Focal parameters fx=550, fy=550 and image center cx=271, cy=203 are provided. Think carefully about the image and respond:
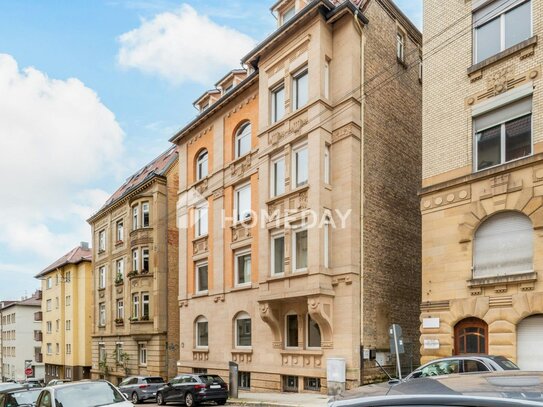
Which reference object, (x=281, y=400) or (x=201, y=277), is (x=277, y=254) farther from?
(x=201, y=277)

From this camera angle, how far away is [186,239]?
3130cm

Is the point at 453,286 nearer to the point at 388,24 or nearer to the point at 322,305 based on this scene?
the point at 322,305

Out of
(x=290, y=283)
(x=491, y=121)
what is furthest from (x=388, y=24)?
(x=290, y=283)

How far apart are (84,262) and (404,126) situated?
118ft

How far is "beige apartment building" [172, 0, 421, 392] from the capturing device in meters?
21.1

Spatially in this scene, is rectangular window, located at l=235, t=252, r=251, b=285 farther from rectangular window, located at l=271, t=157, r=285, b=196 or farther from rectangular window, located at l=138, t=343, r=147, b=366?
rectangular window, located at l=138, t=343, r=147, b=366

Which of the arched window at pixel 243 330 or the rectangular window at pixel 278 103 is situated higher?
the rectangular window at pixel 278 103

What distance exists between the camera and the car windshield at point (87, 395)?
414 inches

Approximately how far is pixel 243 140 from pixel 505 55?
14.4 m

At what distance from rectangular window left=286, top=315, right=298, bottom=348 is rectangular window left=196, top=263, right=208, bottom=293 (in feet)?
24.3

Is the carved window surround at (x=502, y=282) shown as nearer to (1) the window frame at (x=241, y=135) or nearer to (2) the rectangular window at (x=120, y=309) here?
(1) the window frame at (x=241, y=135)

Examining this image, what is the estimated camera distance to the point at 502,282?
15297 mm

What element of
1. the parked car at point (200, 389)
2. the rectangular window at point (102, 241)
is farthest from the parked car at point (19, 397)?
the rectangular window at point (102, 241)

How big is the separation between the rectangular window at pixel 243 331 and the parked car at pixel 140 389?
4887mm
